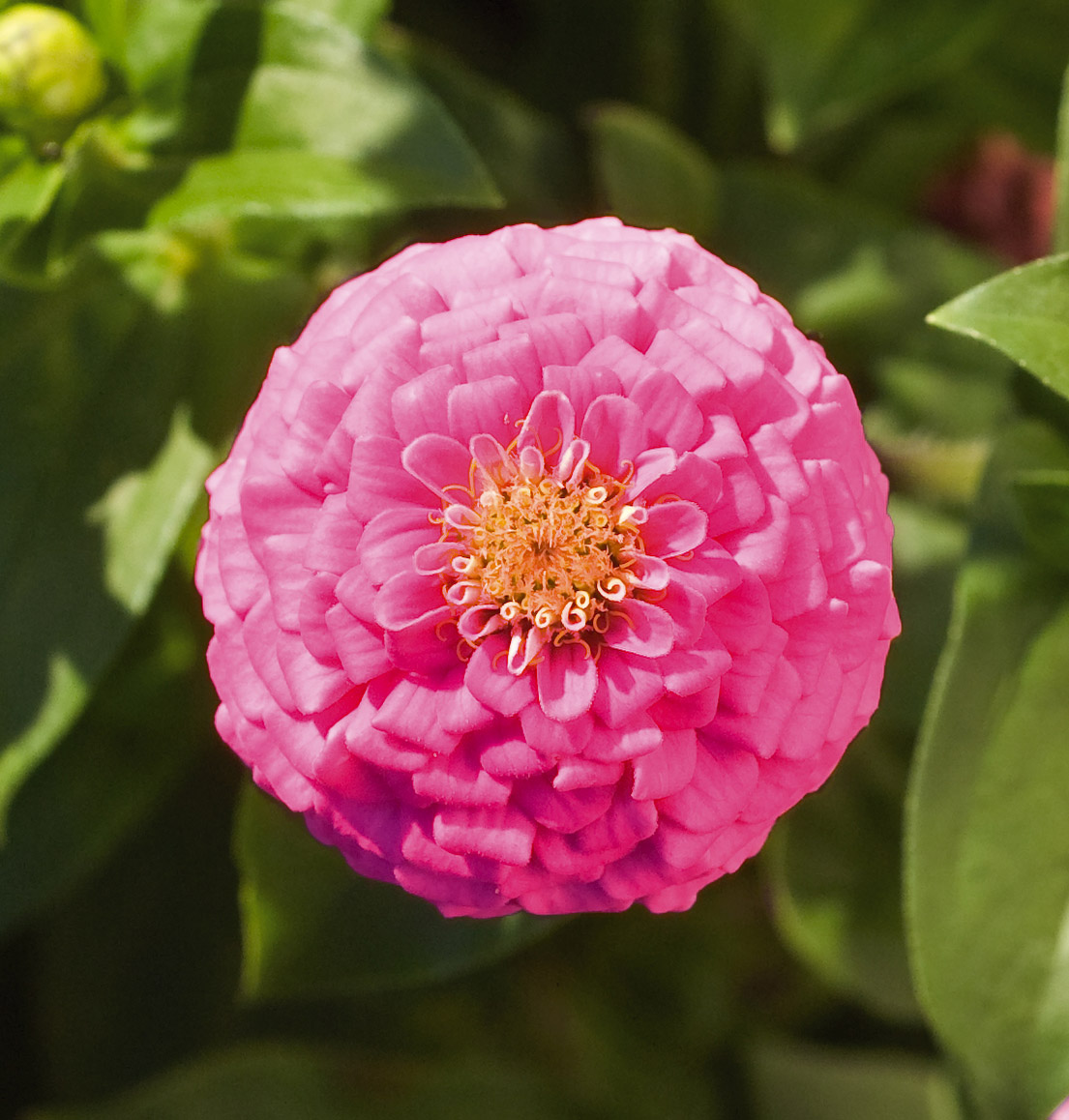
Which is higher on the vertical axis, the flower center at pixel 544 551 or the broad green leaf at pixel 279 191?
the broad green leaf at pixel 279 191

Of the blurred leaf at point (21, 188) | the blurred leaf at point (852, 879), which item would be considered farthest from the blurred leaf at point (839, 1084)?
the blurred leaf at point (21, 188)

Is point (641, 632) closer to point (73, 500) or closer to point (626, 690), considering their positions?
point (626, 690)

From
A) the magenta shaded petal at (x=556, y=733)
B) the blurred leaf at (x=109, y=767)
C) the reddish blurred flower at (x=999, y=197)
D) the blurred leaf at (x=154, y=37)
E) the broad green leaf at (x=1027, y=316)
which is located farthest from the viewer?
the reddish blurred flower at (x=999, y=197)

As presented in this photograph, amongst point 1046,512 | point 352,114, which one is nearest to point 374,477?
point 352,114

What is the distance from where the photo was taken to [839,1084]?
88 centimetres

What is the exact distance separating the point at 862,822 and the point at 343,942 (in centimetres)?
37

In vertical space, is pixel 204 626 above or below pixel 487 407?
below

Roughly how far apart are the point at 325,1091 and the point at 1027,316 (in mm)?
651

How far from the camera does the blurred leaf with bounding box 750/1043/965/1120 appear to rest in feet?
2.84

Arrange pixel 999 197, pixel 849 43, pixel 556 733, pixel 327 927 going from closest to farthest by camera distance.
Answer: pixel 556 733
pixel 327 927
pixel 849 43
pixel 999 197

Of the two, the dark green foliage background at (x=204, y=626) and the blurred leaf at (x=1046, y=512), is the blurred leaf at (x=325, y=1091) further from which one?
the blurred leaf at (x=1046, y=512)

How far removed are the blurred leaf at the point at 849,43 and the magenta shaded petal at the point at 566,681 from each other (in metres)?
0.46

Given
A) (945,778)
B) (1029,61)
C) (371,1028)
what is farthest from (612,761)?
(1029,61)

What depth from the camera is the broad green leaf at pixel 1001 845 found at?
0.62 meters
